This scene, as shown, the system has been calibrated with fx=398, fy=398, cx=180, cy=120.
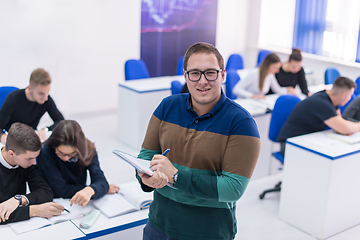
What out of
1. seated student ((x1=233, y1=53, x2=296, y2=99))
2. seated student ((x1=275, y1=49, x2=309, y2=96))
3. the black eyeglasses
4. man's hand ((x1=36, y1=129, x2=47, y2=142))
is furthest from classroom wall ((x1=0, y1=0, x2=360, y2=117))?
the black eyeglasses

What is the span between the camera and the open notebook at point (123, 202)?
2.24m

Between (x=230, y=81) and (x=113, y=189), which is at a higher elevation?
(x=230, y=81)

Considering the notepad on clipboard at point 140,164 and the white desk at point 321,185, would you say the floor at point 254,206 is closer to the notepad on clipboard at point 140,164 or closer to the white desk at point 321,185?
the white desk at point 321,185

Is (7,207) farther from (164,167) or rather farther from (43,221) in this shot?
(164,167)

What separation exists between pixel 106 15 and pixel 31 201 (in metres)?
4.32

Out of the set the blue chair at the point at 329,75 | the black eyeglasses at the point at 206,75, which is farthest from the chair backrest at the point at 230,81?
the black eyeglasses at the point at 206,75

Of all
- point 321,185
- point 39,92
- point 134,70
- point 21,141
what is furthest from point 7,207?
point 134,70

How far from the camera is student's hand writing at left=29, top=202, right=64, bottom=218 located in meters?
2.12

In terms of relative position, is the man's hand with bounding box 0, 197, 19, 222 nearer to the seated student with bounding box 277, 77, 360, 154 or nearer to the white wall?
the seated student with bounding box 277, 77, 360, 154

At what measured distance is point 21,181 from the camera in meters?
2.33

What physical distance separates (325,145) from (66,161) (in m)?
1.97

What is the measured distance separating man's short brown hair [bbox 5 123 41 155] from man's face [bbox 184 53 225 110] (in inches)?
43.9

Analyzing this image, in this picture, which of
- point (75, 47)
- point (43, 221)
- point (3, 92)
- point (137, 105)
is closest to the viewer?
point (43, 221)

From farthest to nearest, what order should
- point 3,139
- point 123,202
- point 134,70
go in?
1. point 134,70
2. point 3,139
3. point 123,202
